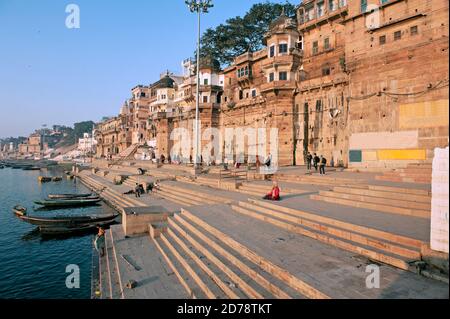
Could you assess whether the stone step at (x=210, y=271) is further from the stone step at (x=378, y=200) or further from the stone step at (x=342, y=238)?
the stone step at (x=378, y=200)

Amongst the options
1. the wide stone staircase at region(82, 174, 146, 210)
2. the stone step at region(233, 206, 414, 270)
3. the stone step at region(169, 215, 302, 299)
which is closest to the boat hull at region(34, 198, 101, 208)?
the wide stone staircase at region(82, 174, 146, 210)

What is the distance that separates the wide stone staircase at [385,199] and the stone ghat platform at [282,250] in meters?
0.03

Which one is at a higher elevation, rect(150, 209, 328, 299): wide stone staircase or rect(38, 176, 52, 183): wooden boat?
rect(150, 209, 328, 299): wide stone staircase

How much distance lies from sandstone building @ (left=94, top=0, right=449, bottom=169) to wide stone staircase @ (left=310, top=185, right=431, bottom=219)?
5.97 m

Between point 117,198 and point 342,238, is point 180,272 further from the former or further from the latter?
point 117,198

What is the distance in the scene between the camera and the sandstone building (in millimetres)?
14516

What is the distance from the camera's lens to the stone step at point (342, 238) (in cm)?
596

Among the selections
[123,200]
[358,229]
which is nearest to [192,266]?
[358,229]

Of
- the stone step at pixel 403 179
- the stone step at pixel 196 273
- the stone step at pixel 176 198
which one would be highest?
the stone step at pixel 403 179

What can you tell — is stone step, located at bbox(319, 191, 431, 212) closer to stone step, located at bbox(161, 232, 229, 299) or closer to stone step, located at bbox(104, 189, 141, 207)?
stone step, located at bbox(161, 232, 229, 299)

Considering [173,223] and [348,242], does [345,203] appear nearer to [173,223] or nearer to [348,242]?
[348,242]

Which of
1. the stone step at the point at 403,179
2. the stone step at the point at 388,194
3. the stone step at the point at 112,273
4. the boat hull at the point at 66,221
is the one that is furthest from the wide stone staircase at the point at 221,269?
the boat hull at the point at 66,221

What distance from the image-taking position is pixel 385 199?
9680 mm
